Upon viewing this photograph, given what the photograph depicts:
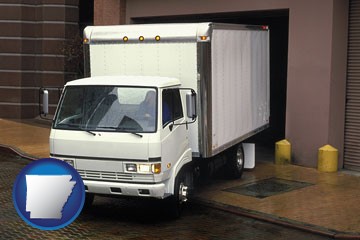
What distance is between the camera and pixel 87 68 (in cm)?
1100

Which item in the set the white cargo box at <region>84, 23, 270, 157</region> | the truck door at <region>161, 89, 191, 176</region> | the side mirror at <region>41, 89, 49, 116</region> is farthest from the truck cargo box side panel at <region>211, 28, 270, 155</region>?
the side mirror at <region>41, 89, 49, 116</region>

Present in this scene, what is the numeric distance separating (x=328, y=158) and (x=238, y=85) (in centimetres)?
356

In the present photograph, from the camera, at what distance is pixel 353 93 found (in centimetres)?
1464

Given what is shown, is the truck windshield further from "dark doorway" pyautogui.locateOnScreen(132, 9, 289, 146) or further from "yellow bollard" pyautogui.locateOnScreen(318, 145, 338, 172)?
"dark doorway" pyautogui.locateOnScreen(132, 9, 289, 146)

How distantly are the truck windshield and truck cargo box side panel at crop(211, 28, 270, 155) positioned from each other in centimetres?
158

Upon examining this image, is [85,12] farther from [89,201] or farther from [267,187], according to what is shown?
[89,201]

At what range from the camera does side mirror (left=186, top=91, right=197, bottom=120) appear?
9.19 m

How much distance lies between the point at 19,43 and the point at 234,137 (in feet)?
50.7

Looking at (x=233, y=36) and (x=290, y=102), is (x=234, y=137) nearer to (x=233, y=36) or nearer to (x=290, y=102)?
(x=233, y=36)

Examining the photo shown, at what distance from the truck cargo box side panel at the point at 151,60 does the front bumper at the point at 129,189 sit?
1.54 metres

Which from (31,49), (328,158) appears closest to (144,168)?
(328,158)

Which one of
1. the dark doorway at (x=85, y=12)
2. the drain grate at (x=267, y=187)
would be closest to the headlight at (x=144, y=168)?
the drain grate at (x=267, y=187)

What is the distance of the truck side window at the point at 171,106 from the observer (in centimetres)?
931

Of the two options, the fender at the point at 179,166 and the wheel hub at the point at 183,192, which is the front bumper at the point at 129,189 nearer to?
the fender at the point at 179,166
